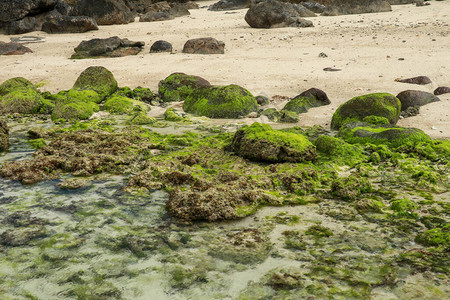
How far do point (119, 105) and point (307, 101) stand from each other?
3869mm

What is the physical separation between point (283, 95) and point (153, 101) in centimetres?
285

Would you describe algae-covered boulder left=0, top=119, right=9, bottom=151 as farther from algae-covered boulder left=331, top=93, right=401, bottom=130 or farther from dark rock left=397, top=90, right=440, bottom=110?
dark rock left=397, top=90, right=440, bottom=110

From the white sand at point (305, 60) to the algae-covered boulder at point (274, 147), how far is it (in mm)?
1988

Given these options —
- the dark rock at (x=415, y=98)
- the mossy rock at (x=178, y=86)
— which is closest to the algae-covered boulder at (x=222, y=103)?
the mossy rock at (x=178, y=86)

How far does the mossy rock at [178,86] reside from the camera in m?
9.90

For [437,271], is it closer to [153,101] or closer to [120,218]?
[120,218]

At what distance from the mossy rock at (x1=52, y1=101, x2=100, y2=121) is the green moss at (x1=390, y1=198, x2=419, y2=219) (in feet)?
20.2

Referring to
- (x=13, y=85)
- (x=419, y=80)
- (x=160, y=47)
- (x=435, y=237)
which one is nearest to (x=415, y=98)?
(x=419, y=80)

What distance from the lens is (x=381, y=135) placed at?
6.93 meters

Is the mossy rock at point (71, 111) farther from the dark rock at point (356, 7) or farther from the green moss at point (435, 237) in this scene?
the dark rock at point (356, 7)

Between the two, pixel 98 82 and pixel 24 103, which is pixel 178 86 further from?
pixel 24 103

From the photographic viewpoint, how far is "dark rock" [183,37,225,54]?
12609mm

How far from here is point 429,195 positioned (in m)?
5.25

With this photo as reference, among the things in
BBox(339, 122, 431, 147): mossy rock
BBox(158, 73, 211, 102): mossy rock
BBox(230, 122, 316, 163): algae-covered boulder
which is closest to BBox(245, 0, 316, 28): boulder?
BBox(158, 73, 211, 102): mossy rock
